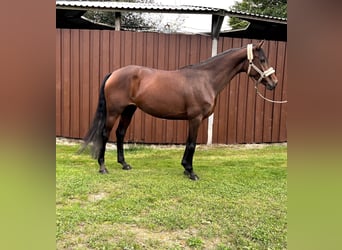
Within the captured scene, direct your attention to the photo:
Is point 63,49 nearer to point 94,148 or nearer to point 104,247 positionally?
point 94,148

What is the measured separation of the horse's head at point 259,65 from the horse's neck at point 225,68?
0.14 metres

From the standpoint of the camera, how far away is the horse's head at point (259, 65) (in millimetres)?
3602

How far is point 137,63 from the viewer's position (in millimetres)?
5566

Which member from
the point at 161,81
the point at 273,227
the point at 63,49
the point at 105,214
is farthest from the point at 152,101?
the point at 63,49

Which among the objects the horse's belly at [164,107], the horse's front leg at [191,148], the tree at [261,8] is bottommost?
the horse's front leg at [191,148]

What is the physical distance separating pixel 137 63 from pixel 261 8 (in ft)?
33.5

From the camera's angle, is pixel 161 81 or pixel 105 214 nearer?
pixel 105 214

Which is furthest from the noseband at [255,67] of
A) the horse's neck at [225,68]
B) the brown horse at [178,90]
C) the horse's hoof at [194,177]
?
the horse's hoof at [194,177]

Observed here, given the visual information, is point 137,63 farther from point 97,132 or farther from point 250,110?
point 250,110

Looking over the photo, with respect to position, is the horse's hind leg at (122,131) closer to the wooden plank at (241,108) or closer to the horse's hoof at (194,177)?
the horse's hoof at (194,177)

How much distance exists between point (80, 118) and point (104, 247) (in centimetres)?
388

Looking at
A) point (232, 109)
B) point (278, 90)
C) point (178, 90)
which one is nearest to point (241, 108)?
point (232, 109)
